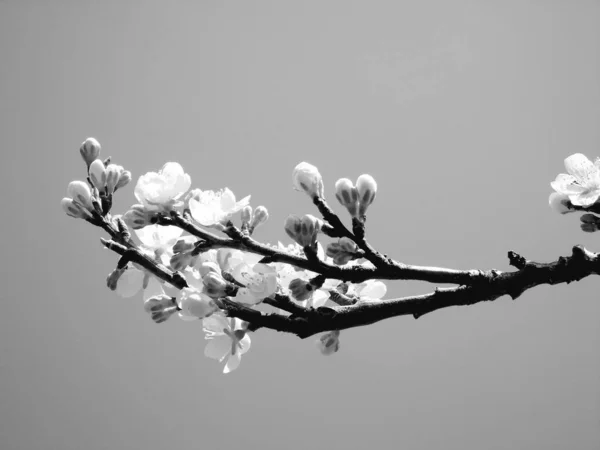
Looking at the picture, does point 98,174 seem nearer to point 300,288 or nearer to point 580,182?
point 300,288

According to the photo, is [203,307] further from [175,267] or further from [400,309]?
[400,309]

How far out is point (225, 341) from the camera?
70cm

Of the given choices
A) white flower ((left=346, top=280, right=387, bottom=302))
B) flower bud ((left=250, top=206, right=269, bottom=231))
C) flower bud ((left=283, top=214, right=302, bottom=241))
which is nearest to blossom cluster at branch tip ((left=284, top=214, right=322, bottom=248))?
flower bud ((left=283, top=214, right=302, bottom=241))

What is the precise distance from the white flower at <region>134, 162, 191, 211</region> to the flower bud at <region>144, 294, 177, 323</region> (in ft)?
0.47

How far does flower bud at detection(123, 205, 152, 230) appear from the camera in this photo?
59cm

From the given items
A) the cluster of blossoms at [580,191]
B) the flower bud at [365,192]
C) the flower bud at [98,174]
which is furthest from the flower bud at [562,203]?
the flower bud at [98,174]

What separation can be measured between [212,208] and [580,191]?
46cm

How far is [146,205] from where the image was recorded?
608 millimetres

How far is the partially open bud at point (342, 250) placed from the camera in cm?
57

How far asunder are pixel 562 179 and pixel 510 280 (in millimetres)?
204

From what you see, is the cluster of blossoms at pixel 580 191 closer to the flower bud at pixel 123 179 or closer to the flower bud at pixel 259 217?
the flower bud at pixel 259 217

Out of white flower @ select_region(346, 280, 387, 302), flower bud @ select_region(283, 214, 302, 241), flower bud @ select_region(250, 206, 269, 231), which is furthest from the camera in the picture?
white flower @ select_region(346, 280, 387, 302)

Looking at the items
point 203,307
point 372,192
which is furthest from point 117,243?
point 372,192

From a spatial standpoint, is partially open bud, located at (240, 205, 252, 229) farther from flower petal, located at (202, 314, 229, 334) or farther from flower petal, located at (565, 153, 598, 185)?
flower petal, located at (565, 153, 598, 185)
